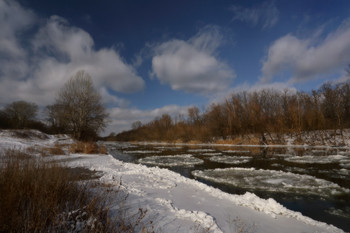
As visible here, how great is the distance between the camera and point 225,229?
3342 millimetres

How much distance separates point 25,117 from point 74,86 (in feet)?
80.8

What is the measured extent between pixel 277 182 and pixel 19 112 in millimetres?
45575

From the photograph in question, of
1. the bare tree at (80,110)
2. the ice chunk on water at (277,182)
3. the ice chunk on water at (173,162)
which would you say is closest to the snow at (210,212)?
the ice chunk on water at (277,182)

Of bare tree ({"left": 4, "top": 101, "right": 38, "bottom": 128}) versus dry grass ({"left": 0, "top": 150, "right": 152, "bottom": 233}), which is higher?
bare tree ({"left": 4, "top": 101, "right": 38, "bottom": 128})

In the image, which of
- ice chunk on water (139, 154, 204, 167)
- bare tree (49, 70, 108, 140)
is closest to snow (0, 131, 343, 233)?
ice chunk on water (139, 154, 204, 167)

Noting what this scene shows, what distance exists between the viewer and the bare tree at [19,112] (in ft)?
117

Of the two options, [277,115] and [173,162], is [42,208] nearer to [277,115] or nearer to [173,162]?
[173,162]

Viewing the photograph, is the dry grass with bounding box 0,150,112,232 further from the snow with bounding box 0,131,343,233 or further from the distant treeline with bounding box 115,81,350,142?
the distant treeline with bounding box 115,81,350,142

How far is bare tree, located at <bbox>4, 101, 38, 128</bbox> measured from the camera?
3556cm

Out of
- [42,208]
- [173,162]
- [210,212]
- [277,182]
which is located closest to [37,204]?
[42,208]

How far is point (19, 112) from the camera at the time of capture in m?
36.8

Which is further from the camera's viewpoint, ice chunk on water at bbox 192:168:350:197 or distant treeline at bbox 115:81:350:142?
distant treeline at bbox 115:81:350:142

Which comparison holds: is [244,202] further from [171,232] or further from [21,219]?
[21,219]

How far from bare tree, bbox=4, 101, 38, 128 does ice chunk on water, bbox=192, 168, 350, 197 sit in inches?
1589
